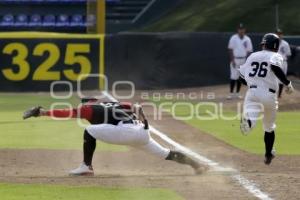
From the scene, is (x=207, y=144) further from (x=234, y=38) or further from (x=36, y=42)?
(x=36, y=42)

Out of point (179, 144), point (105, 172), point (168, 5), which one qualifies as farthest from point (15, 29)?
point (105, 172)

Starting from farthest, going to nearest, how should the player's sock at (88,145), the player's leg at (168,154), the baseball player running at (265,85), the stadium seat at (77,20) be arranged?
the stadium seat at (77,20)
the baseball player running at (265,85)
the player's leg at (168,154)
the player's sock at (88,145)

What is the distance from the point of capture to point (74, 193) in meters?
9.13

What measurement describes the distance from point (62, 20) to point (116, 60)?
47.2 feet

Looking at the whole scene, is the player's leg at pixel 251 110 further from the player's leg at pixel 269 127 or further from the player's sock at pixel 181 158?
the player's sock at pixel 181 158

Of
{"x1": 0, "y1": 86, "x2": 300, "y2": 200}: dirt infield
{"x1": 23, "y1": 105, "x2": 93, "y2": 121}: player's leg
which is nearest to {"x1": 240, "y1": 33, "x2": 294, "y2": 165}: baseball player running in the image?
{"x1": 0, "y1": 86, "x2": 300, "y2": 200}: dirt infield

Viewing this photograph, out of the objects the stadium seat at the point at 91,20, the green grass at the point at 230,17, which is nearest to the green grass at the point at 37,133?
the stadium seat at the point at 91,20

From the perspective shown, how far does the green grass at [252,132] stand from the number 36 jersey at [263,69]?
1913 mm

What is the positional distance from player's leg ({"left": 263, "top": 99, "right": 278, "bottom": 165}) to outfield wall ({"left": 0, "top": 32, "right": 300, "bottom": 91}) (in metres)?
15.3

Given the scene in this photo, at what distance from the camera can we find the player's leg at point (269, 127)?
11844 mm

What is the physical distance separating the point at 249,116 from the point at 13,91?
16.4 m

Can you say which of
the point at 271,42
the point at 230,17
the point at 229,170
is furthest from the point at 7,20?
the point at 229,170

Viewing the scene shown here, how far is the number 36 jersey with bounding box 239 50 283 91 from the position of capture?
11.8 metres

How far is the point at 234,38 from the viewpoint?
24.3m
